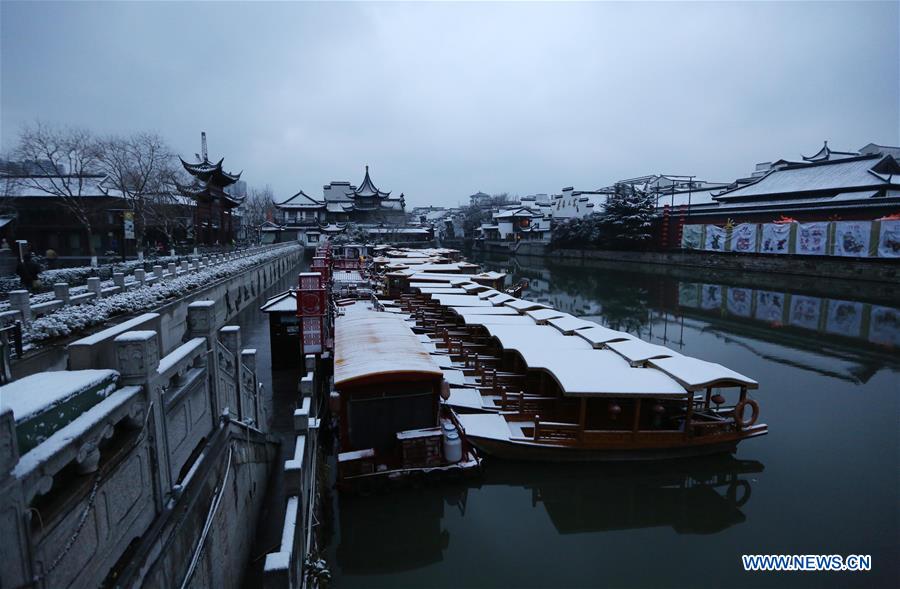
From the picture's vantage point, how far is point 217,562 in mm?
5180

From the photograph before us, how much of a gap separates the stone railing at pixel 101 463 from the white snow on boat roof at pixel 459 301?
44.5 ft

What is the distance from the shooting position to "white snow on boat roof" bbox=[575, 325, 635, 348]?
1287cm

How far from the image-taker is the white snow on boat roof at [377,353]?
28.5 feet

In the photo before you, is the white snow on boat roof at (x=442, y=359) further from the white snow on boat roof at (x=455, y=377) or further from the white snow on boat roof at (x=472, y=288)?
the white snow on boat roof at (x=472, y=288)

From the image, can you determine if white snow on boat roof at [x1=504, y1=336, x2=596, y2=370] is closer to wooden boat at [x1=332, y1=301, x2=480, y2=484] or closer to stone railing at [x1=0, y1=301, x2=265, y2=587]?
wooden boat at [x1=332, y1=301, x2=480, y2=484]

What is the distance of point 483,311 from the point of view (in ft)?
57.0

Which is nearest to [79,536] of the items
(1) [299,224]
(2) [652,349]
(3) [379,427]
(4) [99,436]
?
(4) [99,436]

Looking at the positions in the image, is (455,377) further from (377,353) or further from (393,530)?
(393,530)

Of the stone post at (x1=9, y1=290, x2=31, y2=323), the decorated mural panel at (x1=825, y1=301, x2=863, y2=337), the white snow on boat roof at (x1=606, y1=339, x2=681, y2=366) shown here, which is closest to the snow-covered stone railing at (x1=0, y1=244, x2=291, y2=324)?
the stone post at (x1=9, y1=290, x2=31, y2=323)

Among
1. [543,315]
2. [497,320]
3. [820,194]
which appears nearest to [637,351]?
[497,320]

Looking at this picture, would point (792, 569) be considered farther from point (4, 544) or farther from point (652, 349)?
point (4, 544)

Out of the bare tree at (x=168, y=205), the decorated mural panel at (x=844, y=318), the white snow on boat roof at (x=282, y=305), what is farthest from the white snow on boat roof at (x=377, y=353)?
the bare tree at (x=168, y=205)

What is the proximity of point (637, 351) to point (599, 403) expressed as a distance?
5.64 feet

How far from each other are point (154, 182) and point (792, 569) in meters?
37.6
